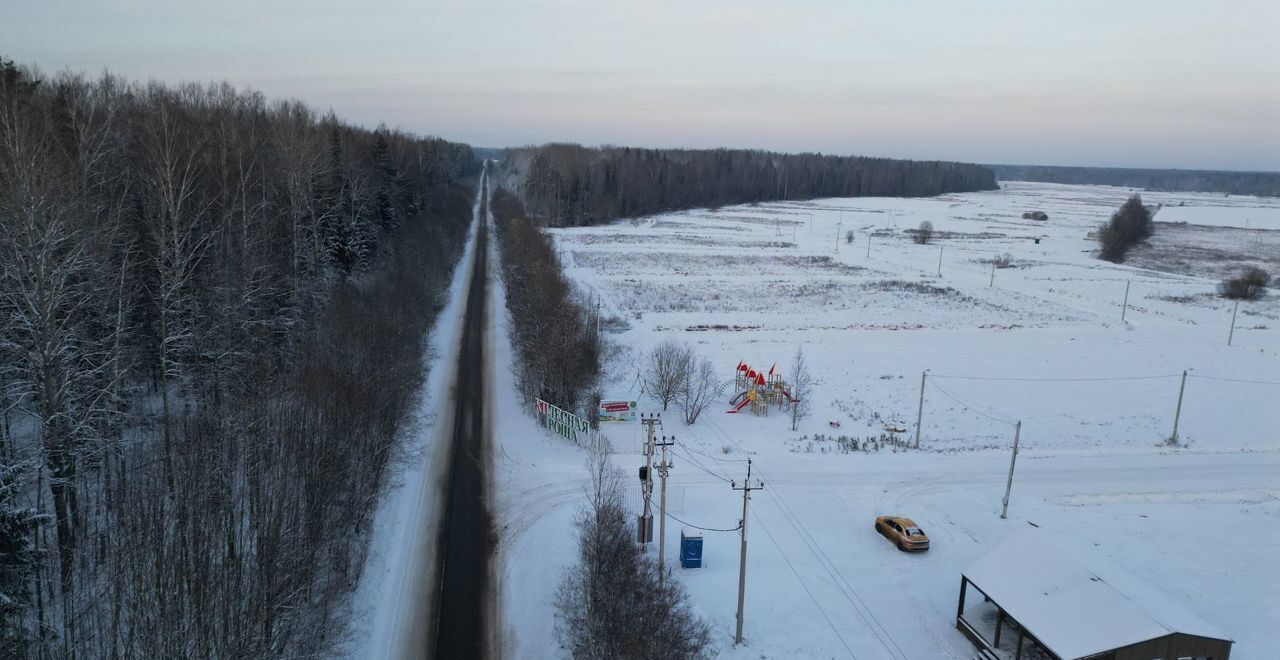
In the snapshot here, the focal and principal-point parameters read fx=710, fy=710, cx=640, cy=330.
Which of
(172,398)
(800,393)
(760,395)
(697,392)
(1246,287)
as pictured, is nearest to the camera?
(172,398)

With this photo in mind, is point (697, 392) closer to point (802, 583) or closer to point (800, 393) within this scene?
point (800, 393)


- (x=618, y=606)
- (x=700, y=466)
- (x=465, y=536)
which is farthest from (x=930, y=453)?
(x=465, y=536)

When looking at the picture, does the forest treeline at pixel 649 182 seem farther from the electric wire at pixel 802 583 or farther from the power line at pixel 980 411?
the electric wire at pixel 802 583

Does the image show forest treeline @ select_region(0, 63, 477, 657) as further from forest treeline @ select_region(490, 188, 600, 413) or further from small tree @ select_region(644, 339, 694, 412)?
small tree @ select_region(644, 339, 694, 412)

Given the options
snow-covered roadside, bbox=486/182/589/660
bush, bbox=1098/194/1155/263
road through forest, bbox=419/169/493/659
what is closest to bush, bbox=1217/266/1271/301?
bush, bbox=1098/194/1155/263

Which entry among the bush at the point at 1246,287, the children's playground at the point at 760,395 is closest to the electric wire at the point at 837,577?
the children's playground at the point at 760,395
